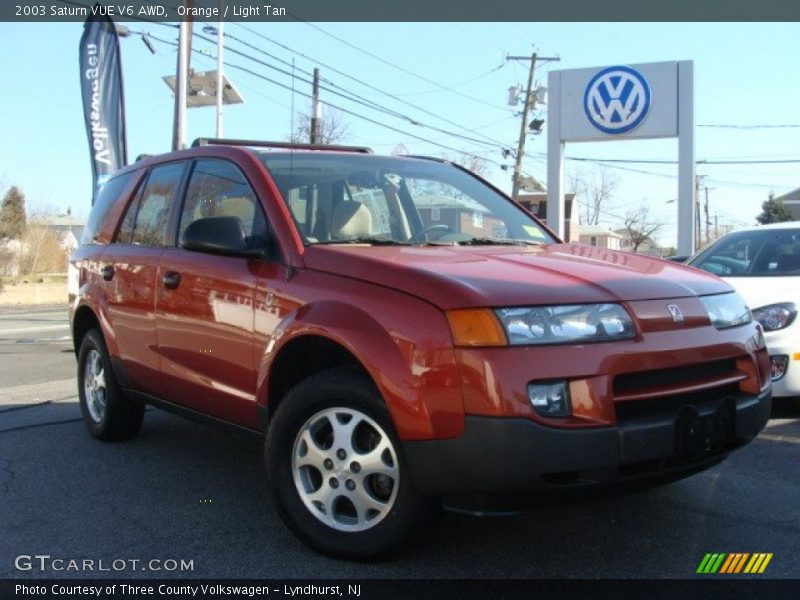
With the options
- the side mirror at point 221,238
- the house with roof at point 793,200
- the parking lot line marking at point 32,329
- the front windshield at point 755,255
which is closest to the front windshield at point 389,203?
the side mirror at point 221,238

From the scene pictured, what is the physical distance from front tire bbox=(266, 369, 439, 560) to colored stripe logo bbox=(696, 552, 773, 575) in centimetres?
116

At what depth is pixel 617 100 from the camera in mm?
15633

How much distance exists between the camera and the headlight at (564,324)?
2.76m

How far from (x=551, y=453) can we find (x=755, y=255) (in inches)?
192

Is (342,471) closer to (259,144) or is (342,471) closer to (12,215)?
(259,144)

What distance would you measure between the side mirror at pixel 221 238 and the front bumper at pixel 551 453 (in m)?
1.32

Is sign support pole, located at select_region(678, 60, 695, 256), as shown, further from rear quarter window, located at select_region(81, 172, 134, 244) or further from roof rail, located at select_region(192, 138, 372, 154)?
rear quarter window, located at select_region(81, 172, 134, 244)

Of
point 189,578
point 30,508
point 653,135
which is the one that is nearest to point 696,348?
point 189,578

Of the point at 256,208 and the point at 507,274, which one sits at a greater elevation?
the point at 256,208

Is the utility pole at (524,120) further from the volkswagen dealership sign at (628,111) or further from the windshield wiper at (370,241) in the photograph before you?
the windshield wiper at (370,241)

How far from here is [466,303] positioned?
2.79 metres

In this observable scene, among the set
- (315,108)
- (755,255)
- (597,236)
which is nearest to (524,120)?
(315,108)

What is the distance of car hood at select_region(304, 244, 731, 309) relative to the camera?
286 cm

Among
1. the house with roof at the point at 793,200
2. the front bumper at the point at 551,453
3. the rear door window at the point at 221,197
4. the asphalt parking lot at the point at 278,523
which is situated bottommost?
the asphalt parking lot at the point at 278,523
